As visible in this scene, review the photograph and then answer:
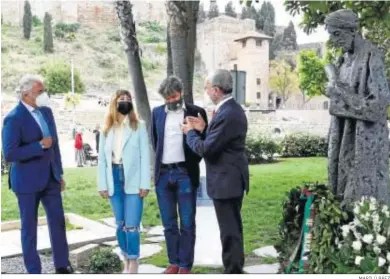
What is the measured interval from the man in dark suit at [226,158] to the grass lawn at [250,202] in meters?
0.60

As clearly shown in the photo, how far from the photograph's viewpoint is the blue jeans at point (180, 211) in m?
4.16

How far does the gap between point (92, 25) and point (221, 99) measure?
35553mm

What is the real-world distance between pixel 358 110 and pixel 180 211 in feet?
4.95

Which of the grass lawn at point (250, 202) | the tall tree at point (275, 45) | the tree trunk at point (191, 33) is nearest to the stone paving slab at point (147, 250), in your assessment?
the grass lawn at point (250, 202)

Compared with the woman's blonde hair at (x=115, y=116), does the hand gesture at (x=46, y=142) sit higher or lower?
lower

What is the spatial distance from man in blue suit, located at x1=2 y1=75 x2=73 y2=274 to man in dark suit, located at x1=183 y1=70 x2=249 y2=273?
3.47ft

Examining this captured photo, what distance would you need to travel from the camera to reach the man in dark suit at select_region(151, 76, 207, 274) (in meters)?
4.16

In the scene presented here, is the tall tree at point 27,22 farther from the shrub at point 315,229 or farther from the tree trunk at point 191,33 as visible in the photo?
the shrub at point 315,229

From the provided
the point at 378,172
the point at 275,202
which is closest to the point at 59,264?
the point at 378,172

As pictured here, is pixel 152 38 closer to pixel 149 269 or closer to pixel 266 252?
pixel 266 252

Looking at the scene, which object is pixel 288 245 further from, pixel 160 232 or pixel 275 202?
pixel 275 202

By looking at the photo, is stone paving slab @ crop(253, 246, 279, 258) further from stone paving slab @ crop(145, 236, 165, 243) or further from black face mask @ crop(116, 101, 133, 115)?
black face mask @ crop(116, 101, 133, 115)

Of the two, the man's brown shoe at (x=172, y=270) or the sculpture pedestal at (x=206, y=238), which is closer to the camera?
the man's brown shoe at (x=172, y=270)

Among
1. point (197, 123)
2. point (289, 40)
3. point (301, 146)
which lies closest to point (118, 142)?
point (197, 123)
